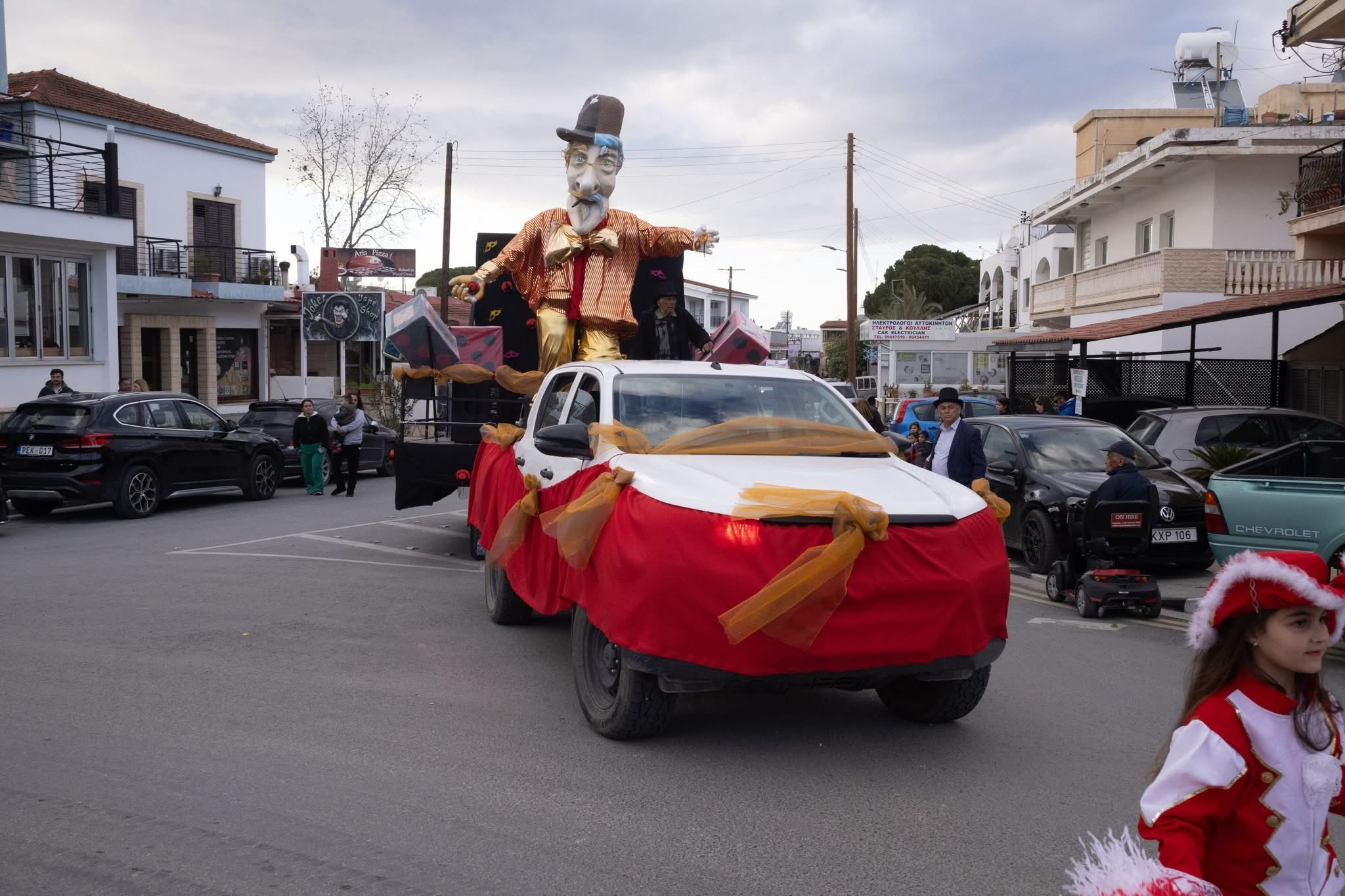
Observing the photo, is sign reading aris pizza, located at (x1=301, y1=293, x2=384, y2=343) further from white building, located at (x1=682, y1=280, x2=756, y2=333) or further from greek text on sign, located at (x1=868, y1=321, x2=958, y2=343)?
white building, located at (x1=682, y1=280, x2=756, y2=333)

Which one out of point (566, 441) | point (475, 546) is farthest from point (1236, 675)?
point (475, 546)

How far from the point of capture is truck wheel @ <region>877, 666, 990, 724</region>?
5.78 meters

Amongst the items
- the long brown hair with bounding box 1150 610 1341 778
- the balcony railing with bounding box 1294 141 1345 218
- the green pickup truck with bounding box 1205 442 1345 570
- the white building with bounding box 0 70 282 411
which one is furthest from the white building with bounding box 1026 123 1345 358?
the white building with bounding box 0 70 282 411

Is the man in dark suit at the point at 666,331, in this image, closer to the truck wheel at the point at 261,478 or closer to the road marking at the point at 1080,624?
the road marking at the point at 1080,624

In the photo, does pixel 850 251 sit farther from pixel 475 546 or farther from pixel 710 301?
pixel 710 301

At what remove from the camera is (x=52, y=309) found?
23859mm

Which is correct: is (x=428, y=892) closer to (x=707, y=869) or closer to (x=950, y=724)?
(x=707, y=869)

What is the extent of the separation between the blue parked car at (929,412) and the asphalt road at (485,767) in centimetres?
1221

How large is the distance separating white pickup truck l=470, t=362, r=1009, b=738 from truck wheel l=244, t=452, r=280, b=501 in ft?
41.7

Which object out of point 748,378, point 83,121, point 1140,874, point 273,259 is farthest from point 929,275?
point 1140,874

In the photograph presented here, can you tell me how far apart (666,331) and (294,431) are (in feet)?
34.2

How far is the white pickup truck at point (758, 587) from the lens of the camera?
194 inches

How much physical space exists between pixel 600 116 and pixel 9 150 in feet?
58.2

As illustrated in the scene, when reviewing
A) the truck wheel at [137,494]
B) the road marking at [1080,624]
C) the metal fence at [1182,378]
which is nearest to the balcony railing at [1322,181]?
the metal fence at [1182,378]
